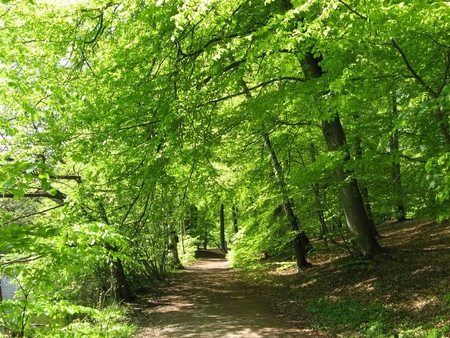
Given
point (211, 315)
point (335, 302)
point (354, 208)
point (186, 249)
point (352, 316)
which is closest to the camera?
point (352, 316)

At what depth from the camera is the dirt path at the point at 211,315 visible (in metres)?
8.41

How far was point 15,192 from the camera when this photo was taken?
7.86 ft

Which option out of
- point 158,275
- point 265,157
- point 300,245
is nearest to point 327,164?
point 265,157

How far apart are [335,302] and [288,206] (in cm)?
449

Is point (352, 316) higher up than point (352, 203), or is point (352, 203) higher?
point (352, 203)

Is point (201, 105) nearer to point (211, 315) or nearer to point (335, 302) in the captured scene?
point (335, 302)

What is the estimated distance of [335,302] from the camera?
8.97 m

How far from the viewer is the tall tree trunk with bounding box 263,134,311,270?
11.8 metres

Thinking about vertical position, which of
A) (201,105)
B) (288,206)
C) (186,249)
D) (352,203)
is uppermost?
(201,105)

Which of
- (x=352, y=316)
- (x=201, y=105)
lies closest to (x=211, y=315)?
(x=352, y=316)

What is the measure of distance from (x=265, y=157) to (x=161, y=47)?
20.7 feet

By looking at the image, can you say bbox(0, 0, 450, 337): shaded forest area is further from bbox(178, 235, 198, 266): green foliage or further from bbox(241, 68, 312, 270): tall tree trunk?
bbox(178, 235, 198, 266): green foliage

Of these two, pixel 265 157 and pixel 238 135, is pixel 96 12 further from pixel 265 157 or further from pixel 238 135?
pixel 265 157

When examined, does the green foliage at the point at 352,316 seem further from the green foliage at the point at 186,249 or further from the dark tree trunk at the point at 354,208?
the green foliage at the point at 186,249
